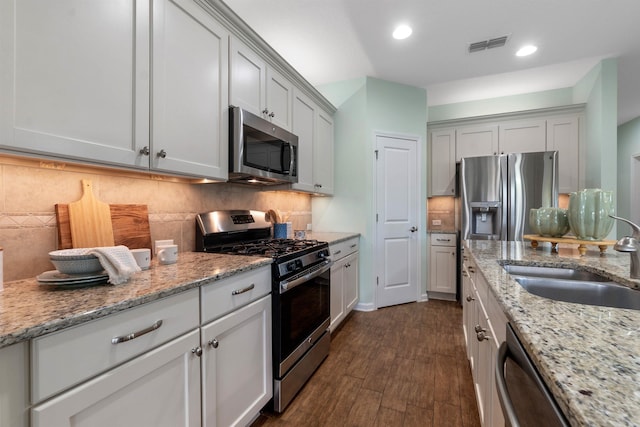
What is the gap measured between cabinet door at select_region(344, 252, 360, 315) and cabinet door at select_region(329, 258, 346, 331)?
90mm

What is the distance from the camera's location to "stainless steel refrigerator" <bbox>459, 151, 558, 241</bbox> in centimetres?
325

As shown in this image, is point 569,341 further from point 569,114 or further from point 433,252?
point 569,114

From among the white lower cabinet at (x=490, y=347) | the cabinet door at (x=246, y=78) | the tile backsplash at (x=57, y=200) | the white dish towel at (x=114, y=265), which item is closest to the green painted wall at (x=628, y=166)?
the white lower cabinet at (x=490, y=347)

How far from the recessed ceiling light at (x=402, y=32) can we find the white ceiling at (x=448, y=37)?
51mm

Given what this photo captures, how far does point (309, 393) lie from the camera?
1799mm

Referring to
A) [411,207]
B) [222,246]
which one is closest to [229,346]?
[222,246]

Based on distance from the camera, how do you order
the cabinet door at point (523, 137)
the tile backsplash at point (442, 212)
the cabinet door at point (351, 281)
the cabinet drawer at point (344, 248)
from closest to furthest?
the cabinet drawer at point (344, 248) → the cabinet door at point (351, 281) → the cabinet door at point (523, 137) → the tile backsplash at point (442, 212)

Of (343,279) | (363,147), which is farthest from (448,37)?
(343,279)

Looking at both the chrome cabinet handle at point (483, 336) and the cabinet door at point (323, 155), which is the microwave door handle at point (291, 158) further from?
the chrome cabinet handle at point (483, 336)

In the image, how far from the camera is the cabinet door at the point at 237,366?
3.85 ft

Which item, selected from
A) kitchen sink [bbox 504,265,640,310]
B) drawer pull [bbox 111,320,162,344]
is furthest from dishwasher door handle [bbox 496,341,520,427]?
drawer pull [bbox 111,320,162,344]

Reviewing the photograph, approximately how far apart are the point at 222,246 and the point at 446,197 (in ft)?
11.0

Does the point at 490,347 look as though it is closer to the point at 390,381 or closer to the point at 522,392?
the point at 522,392

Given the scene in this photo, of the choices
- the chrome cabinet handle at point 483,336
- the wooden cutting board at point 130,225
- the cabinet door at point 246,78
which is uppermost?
the cabinet door at point 246,78
